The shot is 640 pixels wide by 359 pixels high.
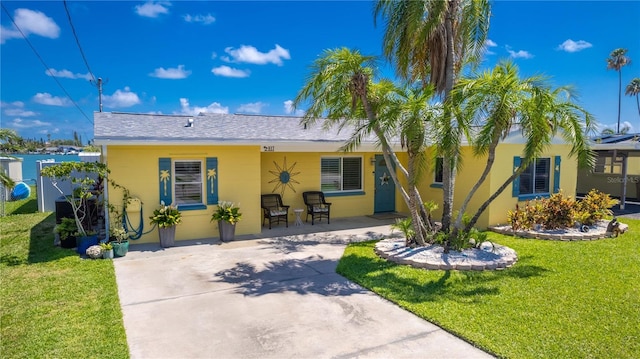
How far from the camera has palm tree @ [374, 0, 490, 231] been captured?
26.5 feet

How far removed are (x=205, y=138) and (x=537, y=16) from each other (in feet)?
35.6

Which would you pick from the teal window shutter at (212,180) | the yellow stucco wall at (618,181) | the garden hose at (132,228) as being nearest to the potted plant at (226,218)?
the teal window shutter at (212,180)

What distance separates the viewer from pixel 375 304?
18.6 ft

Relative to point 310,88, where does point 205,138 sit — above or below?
below

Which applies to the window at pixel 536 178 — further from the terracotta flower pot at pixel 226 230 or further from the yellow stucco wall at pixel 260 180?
the terracotta flower pot at pixel 226 230

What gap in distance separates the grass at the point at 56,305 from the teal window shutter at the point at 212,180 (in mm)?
2947

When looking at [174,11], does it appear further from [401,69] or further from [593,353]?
[593,353]

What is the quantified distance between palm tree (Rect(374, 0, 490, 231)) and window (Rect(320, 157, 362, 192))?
14.6 feet

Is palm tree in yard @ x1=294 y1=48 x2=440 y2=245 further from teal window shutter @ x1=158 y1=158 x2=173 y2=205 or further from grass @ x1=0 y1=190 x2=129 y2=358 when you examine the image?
grass @ x1=0 y1=190 x2=129 y2=358

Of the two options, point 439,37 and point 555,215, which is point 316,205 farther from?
point 555,215

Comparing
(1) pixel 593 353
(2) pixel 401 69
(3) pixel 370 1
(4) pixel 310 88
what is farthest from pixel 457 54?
(1) pixel 593 353

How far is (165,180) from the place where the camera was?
9.59 metres

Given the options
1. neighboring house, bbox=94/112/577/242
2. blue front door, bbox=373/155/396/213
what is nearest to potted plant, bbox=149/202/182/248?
neighboring house, bbox=94/112/577/242

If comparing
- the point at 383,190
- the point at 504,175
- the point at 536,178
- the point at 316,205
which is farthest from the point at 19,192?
the point at 536,178
